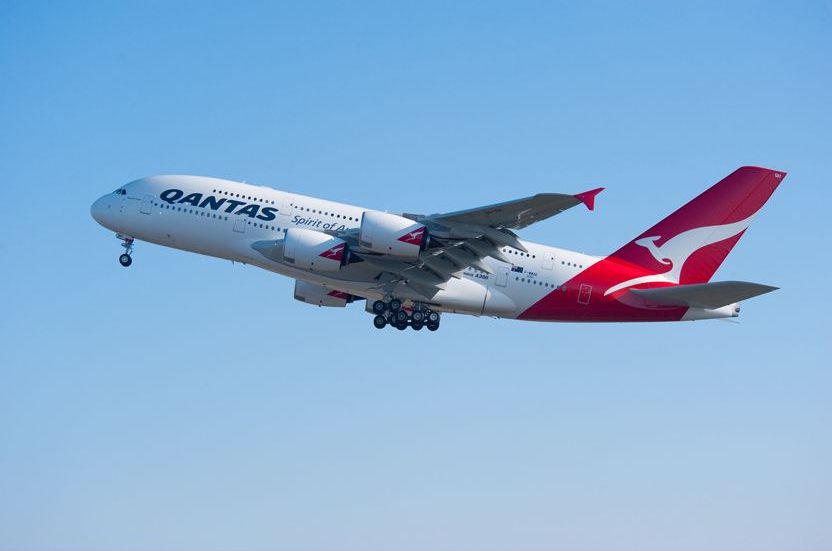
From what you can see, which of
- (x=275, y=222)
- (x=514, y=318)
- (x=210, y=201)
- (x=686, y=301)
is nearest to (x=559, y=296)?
(x=514, y=318)

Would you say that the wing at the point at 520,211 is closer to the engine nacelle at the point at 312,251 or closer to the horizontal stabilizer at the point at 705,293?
the engine nacelle at the point at 312,251

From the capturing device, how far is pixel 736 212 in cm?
4725

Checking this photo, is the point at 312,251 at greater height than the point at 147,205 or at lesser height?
lesser

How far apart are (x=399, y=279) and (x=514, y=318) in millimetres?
4846

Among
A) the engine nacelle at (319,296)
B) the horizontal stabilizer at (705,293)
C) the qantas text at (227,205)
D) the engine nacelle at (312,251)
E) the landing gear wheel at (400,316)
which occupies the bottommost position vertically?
the landing gear wheel at (400,316)

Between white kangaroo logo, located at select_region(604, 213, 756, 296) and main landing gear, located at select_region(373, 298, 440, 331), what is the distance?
8.72 m

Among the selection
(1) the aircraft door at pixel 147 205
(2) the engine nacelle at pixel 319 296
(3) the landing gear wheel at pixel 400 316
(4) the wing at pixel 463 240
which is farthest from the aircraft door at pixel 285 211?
(3) the landing gear wheel at pixel 400 316

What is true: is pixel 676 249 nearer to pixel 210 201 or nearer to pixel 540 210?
pixel 540 210

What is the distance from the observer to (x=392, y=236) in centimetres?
4000

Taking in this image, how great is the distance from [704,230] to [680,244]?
4.41ft

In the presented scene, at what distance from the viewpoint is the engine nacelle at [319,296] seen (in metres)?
47.3

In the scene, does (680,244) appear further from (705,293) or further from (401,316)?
(401,316)

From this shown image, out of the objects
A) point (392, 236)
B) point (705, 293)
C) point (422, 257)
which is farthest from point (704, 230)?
point (392, 236)

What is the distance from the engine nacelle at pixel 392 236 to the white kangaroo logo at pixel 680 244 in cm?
1030
